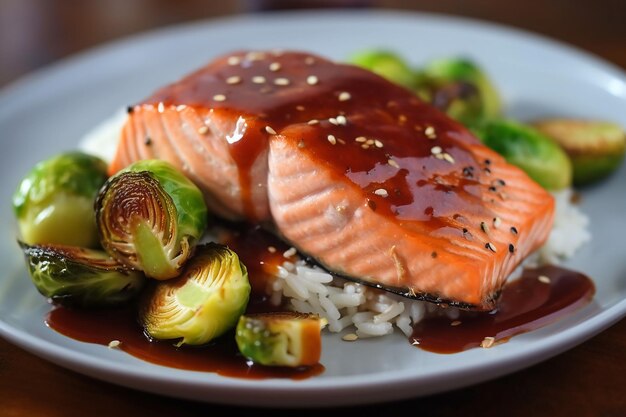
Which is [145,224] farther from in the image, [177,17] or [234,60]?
[177,17]

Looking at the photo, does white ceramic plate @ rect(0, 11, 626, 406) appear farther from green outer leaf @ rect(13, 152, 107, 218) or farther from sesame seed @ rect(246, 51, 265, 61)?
sesame seed @ rect(246, 51, 265, 61)

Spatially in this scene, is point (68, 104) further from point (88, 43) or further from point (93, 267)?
point (93, 267)

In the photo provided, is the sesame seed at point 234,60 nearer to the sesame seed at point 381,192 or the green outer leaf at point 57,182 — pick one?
the green outer leaf at point 57,182

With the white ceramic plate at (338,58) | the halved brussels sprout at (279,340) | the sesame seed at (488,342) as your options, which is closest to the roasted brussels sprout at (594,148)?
the white ceramic plate at (338,58)

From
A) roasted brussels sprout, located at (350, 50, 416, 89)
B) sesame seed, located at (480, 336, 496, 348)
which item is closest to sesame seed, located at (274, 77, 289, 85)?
roasted brussels sprout, located at (350, 50, 416, 89)

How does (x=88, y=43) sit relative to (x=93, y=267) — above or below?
below

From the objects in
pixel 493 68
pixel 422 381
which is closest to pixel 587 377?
pixel 422 381
